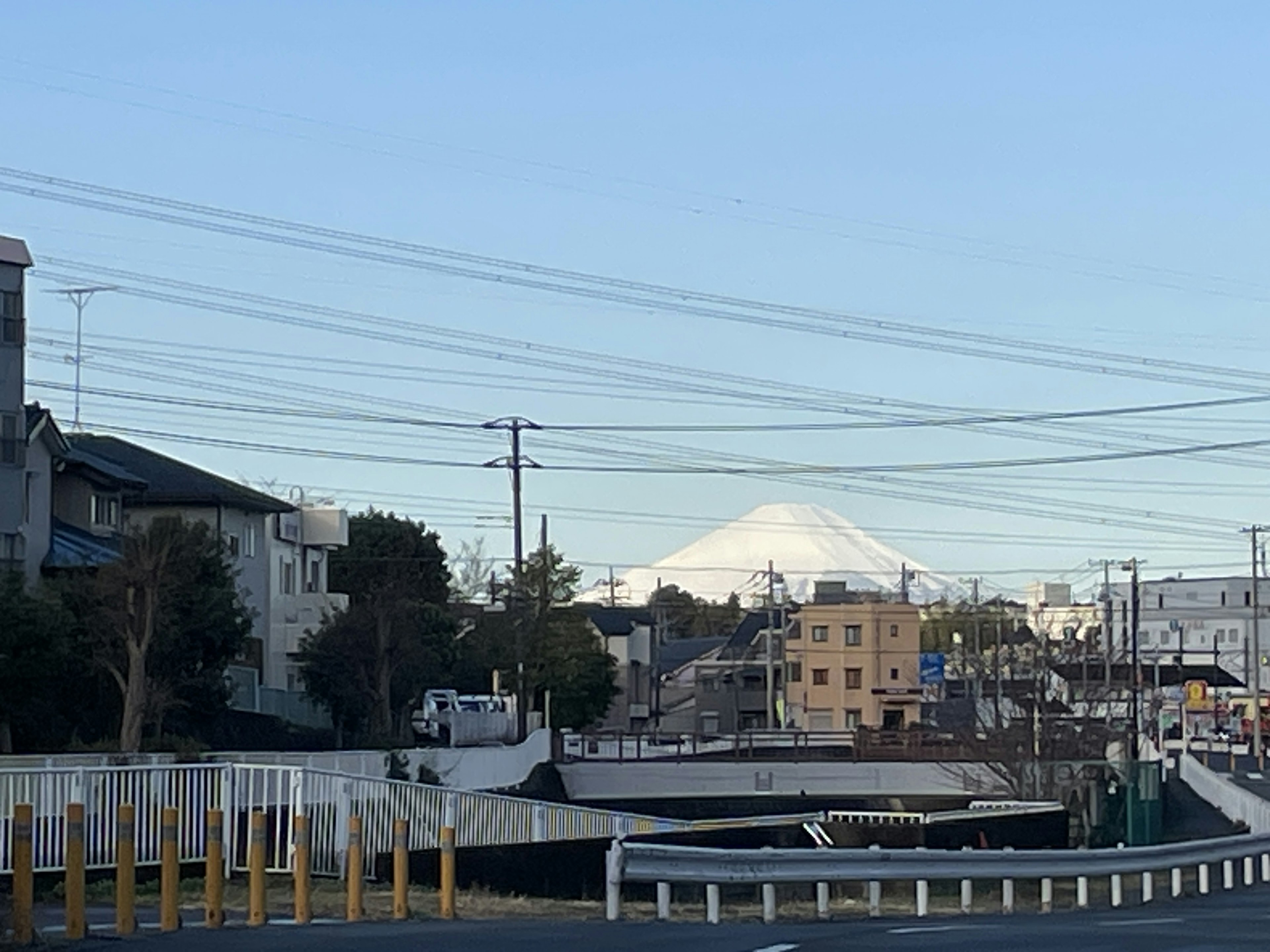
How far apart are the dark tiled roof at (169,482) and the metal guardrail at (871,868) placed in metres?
41.0

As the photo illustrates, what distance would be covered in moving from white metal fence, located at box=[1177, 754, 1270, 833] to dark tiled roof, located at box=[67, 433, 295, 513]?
29.5 meters

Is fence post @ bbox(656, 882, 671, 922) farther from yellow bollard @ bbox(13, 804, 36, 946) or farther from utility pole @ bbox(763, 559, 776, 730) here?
utility pole @ bbox(763, 559, 776, 730)

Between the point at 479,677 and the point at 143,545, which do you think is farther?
the point at 479,677

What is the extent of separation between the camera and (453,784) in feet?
151

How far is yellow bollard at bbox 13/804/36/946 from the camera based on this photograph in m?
13.5

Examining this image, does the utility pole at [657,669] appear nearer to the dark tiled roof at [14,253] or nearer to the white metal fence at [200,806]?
the dark tiled roof at [14,253]

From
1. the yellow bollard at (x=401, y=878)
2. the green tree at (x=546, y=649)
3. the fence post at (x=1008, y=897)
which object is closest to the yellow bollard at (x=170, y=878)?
the yellow bollard at (x=401, y=878)

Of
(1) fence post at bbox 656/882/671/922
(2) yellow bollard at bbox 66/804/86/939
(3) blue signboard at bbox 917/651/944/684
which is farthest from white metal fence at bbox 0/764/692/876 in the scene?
(3) blue signboard at bbox 917/651/944/684

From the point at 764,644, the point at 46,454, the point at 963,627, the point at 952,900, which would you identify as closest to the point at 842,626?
the point at 764,644

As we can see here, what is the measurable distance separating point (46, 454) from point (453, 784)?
1438 cm

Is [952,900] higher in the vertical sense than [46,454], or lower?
lower

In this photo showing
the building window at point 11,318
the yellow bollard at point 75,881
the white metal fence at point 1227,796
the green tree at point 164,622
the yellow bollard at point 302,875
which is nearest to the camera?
the yellow bollard at point 75,881

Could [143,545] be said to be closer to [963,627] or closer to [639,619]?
[639,619]

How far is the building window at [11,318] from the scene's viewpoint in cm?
4681
